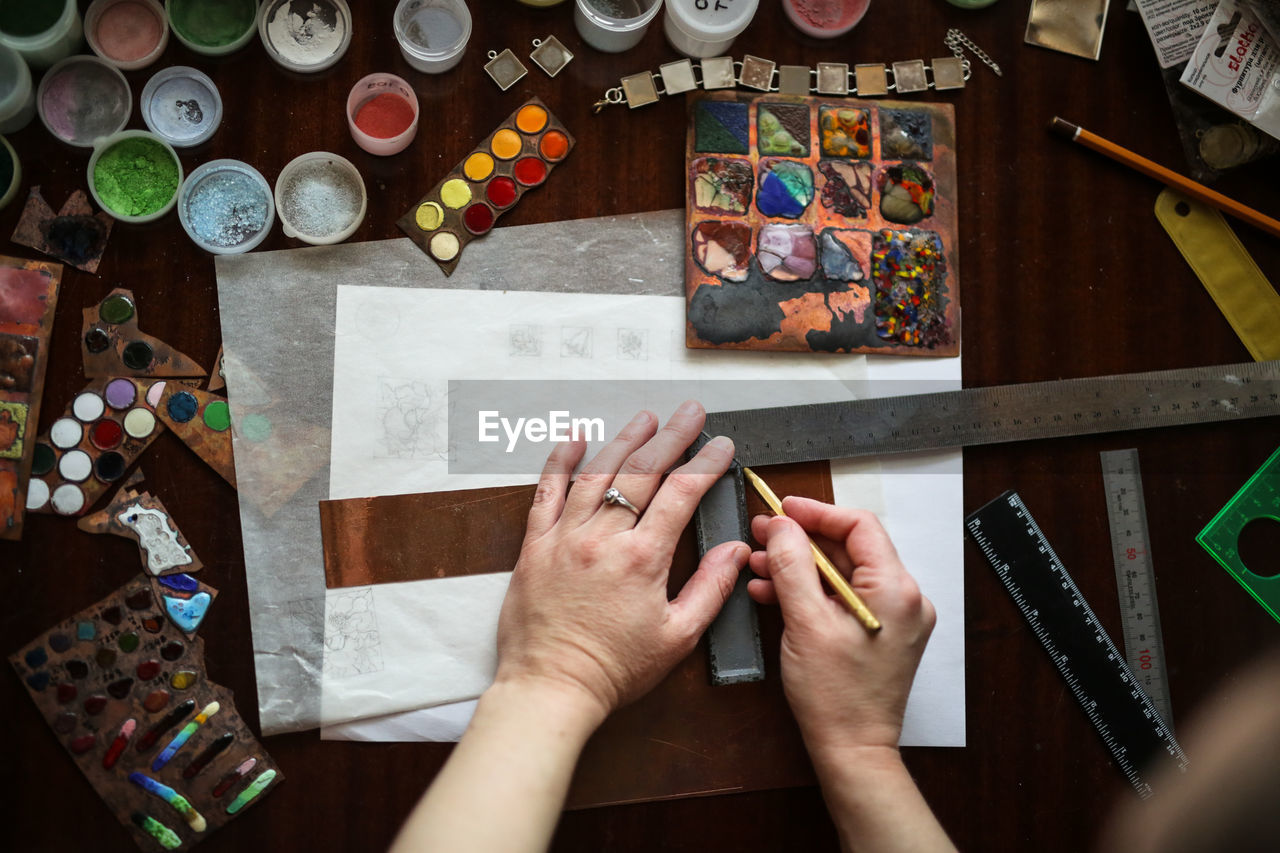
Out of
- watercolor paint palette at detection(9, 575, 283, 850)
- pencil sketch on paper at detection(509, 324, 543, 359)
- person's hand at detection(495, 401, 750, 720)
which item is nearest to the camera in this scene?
person's hand at detection(495, 401, 750, 720)

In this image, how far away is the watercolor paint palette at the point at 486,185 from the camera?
1413 mm

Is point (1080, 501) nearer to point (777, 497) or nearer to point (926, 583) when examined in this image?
point (926, 583)

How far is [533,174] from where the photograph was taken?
143cm

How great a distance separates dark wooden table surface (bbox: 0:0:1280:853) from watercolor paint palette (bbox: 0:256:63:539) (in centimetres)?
2

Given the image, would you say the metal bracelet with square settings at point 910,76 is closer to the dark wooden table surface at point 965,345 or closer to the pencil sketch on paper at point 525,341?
the dark wooden table surface at point 965,345

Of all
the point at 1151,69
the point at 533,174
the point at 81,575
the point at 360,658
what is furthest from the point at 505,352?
the point at 1151,69

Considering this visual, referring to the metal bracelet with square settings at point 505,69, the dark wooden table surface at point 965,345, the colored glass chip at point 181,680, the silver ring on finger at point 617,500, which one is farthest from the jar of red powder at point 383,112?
the colored glass chip at point 181,680

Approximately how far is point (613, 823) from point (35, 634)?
3.17ft

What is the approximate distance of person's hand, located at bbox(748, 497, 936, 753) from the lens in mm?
1226

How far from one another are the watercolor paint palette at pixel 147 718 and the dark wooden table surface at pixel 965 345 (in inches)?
1.1

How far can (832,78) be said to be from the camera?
4.83 ft

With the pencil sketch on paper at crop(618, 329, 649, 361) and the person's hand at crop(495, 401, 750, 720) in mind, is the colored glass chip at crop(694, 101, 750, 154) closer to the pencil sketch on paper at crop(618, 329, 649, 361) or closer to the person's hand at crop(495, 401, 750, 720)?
the pencil sketch on paper at crop(618, 329, 649, 361)

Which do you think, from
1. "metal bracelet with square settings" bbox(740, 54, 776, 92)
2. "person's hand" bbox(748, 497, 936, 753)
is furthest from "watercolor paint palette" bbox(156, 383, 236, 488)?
"metal bracelet with square settings" bbox(740, 54, 776, 92)

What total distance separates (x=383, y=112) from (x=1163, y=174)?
1.35m
